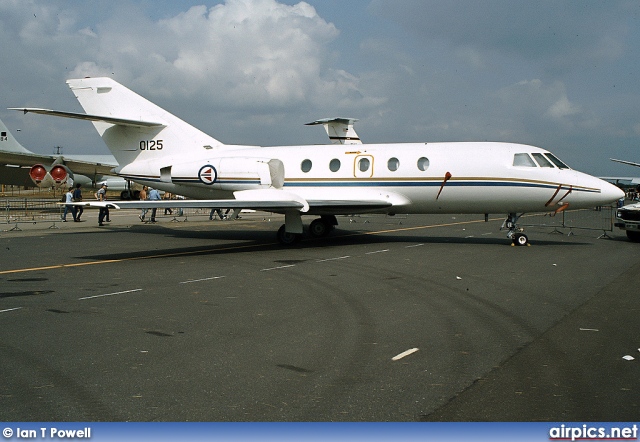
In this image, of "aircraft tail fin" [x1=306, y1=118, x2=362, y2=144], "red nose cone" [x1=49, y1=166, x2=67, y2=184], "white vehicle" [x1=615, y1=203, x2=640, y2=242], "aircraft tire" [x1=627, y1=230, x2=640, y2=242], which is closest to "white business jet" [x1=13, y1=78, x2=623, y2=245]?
"white vehicle" [x1=615, y1=203, x2=640, y2=242]

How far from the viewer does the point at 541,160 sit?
1681 cm

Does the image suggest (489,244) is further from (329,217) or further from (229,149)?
(229,149)

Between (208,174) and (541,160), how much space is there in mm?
9917

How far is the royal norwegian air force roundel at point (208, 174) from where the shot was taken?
742 inches

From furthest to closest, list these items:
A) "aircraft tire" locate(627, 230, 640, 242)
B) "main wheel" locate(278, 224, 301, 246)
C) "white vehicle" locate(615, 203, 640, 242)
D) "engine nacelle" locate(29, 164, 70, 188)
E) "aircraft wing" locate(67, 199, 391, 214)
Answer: "engine nacelle" locate(29, 164, 70, 188) → "aircraft tire" locate(627, 230, 640, 242) → "white vehicle" locate(615, 203, 640, 242) → "main wheel" locate(278, 224, 301, 246) → "aircraft wing" locate(67, 199, 391, 214)

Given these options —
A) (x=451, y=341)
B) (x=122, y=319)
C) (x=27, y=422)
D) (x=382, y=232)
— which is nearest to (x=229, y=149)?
(x=382, y=232)

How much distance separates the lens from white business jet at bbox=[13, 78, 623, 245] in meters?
16.6

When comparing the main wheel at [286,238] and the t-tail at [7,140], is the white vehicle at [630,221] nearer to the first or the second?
the main wheel at [286,238]

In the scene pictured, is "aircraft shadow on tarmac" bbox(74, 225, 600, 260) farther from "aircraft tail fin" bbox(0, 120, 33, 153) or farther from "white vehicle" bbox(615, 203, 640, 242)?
"aircraft tail fin" bbox(0, 120, 33, 153)

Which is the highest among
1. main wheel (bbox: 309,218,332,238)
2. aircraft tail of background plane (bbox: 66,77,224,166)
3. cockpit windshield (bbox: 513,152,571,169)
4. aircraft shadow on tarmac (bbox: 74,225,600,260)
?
aircraft tail of background plane (bbox: 66,77,224,166)

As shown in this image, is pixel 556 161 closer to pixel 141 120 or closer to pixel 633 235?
pixel 633 235

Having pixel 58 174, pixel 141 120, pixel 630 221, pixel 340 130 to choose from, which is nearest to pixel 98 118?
pixel 141 120

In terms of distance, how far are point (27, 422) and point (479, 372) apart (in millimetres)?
3705

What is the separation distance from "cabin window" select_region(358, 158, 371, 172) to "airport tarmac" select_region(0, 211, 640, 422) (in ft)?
15.0
